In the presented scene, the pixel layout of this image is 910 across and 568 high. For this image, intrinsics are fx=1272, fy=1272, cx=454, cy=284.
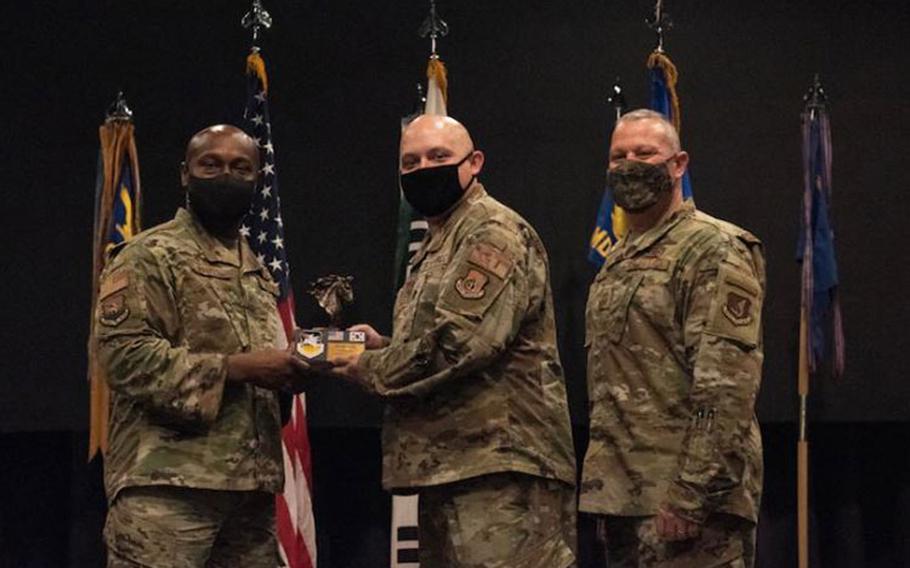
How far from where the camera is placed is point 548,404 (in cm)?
312

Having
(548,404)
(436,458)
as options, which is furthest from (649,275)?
(436,458)

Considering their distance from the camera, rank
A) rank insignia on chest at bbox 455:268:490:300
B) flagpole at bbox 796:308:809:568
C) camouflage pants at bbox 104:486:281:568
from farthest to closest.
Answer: flagpole at bbox 796:308:809:568 → camouflage pants at bbox 104:486:281:568 → rank insignia on chest at bbox 455:268:490:300

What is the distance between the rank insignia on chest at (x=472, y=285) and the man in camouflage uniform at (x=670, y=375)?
410mm

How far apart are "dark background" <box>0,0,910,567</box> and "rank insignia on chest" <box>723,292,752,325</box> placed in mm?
2489

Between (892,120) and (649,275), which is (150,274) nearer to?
(649,275)

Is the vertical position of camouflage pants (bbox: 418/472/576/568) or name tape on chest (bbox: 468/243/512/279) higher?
name tape on chest (bbox: 468/243/512/279)

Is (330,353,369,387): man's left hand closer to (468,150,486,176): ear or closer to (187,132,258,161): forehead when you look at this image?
(468,150,486,176): ear

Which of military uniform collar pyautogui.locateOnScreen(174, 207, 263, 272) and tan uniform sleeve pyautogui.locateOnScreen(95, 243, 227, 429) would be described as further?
military uniform collar pyautogui.locateOnScreen(174, 207, 263, 272)

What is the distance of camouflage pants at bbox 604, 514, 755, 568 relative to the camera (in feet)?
9.89

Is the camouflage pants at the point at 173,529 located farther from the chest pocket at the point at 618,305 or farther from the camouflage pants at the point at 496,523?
the chest pocket at the point at 618,305

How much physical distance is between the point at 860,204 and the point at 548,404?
3006mm

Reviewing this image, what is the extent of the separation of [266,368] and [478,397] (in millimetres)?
602

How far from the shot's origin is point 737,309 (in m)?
3.05

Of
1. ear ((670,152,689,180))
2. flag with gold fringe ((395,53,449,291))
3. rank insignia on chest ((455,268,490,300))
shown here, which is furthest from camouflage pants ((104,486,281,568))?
flag with gold fringe ((395,53,449,291))
